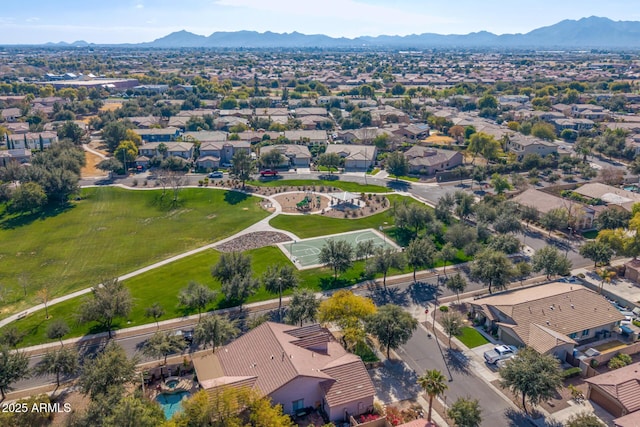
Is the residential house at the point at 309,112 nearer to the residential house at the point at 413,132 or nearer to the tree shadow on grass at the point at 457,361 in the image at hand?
the residential house at the point at 413,132

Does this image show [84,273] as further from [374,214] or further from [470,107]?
[470,107]

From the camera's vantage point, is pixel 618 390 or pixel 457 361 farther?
pixel 457 361

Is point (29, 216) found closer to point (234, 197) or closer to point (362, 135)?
point (234, 197)

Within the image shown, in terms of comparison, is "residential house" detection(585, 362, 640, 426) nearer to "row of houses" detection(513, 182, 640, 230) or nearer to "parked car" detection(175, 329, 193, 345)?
"parked car" detection(175, 329, 193, 345)

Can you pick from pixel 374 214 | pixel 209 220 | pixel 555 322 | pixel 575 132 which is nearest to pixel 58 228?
pixel 209 220

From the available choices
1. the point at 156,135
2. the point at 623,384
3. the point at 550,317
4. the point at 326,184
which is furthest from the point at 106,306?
the point at 156,135

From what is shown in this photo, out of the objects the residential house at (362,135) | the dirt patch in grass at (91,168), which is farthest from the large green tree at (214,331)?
the residential house at (362,135)
